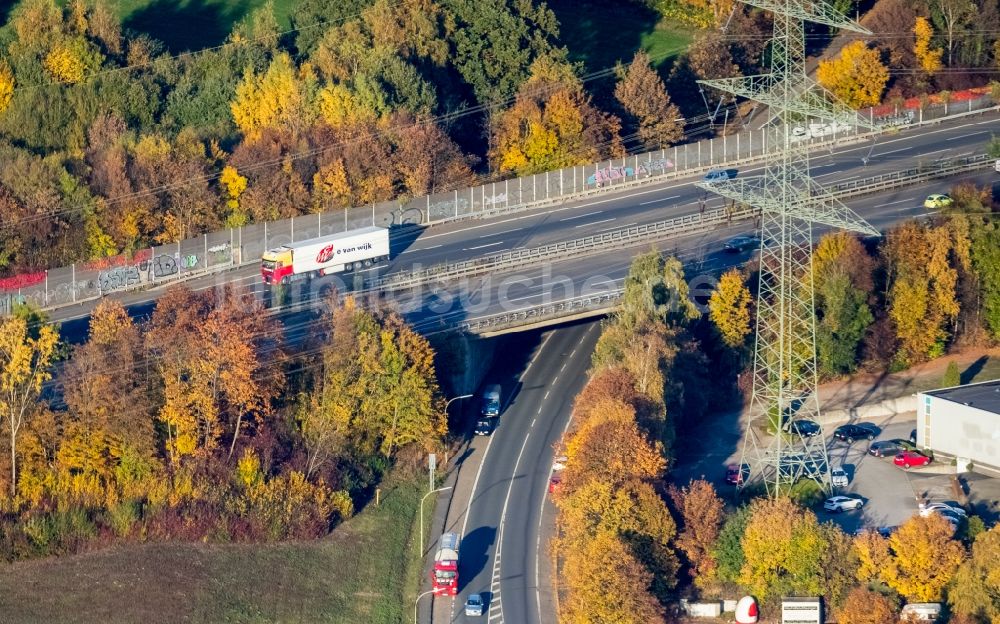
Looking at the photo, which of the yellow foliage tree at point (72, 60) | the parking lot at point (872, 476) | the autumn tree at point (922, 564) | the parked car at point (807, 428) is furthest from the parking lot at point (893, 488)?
the yellow foliage tree at point (72, 60)

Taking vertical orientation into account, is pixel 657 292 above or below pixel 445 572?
above

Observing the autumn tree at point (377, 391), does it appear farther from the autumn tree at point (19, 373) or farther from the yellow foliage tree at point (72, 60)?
the yellow foliage tree at point (72, 60)

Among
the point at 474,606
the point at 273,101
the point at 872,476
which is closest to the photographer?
the point at 474,606

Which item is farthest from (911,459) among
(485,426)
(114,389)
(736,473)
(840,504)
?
(114,389)

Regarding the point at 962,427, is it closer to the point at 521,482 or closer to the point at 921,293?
the point at 921,293

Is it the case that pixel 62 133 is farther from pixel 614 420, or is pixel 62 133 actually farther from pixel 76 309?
pixel 614 420

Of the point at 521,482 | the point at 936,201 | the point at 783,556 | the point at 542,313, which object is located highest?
the point at 936,201
